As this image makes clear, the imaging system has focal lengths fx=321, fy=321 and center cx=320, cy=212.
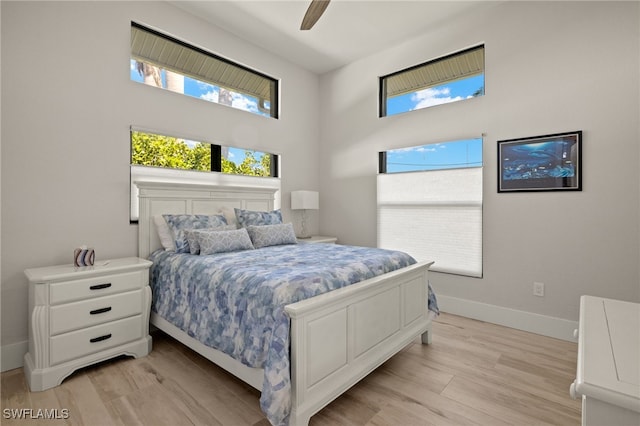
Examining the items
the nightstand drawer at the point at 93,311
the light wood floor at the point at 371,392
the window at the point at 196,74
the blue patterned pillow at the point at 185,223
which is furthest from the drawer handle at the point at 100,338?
the window at the point at 196,74

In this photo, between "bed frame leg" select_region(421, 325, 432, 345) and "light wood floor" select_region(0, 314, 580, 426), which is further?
"bed frame leg" select_region(421, 325, 432, 345)

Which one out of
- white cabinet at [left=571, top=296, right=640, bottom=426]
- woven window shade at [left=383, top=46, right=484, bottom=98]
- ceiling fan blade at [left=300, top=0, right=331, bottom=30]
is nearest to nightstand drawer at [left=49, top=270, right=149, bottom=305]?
ceiling fan blade at [left=300, top=0, right=331, bottom=30]

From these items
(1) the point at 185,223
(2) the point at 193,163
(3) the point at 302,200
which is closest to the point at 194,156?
(2) the point at 193,163

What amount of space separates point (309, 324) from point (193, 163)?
252cm

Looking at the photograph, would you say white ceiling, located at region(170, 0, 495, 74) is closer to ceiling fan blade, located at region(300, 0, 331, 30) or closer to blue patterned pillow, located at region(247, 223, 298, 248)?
ceiling fan blade, located at region(300, 0, 331, 30)

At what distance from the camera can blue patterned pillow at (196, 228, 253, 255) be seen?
272 centimetres

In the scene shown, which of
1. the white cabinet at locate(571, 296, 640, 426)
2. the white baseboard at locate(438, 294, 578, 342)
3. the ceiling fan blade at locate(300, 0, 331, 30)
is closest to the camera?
the white cabinet at locate(571, 296, 640, 426)

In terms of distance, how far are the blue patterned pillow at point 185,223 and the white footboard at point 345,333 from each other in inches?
63.1

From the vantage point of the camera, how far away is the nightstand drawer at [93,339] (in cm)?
216

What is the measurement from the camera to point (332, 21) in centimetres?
351

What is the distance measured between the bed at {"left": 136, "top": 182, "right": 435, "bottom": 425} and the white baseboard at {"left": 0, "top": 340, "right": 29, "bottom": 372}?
90 cm

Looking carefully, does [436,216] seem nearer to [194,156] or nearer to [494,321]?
[494,321]

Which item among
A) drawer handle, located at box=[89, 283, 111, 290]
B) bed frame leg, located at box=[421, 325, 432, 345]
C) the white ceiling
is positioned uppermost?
the white ceiling

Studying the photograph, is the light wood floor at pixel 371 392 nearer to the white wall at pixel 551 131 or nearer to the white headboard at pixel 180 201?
the white wall at pixel 551 131
